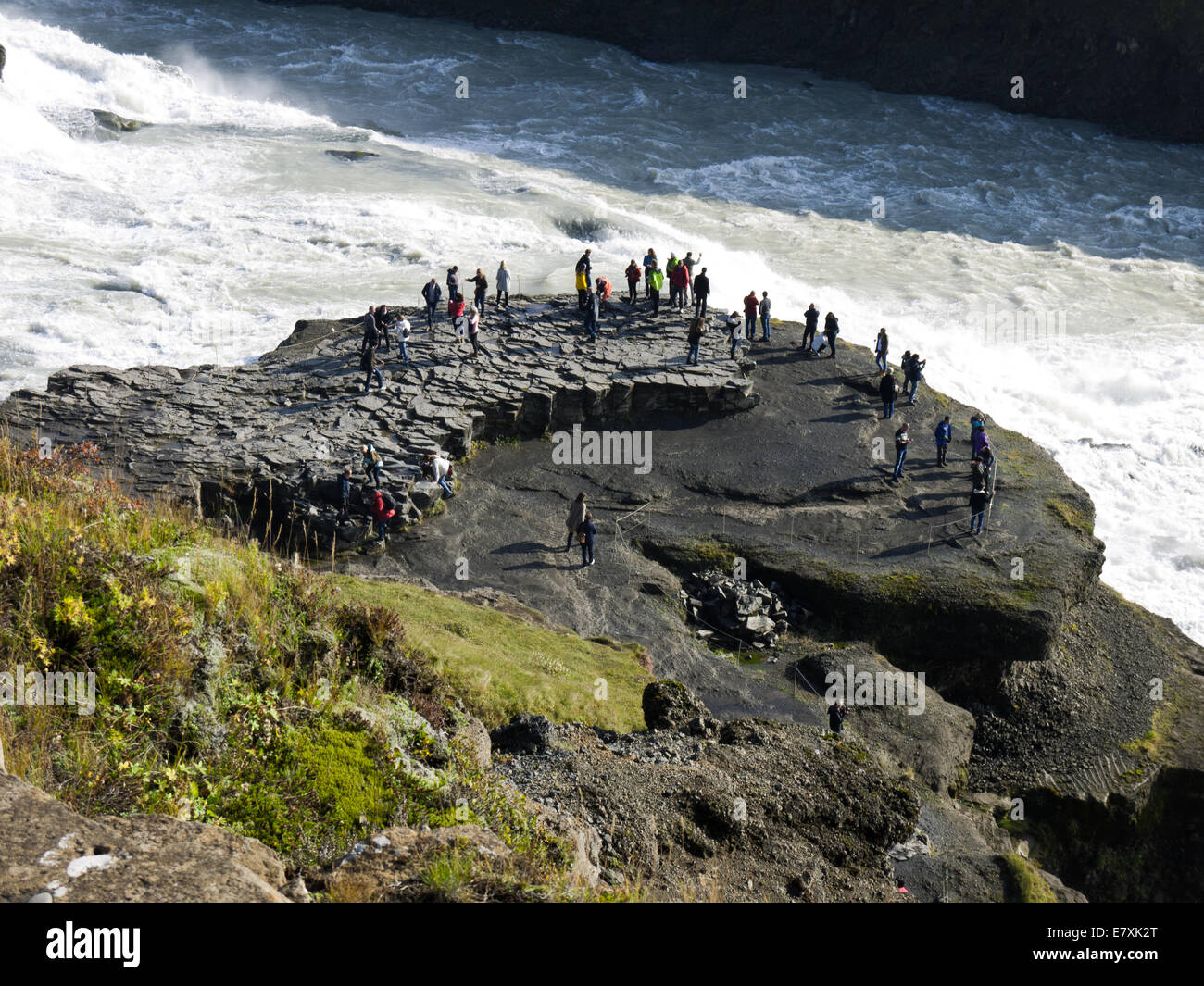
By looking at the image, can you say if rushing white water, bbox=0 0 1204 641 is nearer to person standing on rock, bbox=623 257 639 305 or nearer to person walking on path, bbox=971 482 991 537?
person standing on rock, bbox=623 257 639 305

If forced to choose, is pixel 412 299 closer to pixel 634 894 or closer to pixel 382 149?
pixel 382 149

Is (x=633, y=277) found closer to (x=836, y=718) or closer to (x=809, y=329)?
(x=809, y=329)

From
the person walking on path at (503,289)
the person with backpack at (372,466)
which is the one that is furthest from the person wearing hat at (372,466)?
the person walking on path at (503,289)

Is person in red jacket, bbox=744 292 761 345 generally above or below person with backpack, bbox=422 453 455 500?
above

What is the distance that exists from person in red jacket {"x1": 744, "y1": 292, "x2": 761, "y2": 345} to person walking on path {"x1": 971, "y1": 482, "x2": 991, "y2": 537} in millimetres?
8820

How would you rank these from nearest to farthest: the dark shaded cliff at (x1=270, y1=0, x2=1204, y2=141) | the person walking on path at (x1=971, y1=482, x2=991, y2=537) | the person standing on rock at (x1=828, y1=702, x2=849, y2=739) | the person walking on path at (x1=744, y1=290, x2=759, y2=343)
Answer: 1. the person standing on rock at (x1=828, y1=702, x2=849, y2=739)
2. the person walking on path at (x1=971, y1=482, x2=991, y2=537)
3. the person walking on path at (x1=744, y1=290, x2=759, y2=343)
4. the dark shaded cliff at (x1=270, y1=0, x2=1204, y2=141)

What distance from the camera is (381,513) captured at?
2164 cm

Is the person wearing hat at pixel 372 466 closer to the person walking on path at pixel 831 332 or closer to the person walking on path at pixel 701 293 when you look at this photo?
the person walking on path at pixel 701 293

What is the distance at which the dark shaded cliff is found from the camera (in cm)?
6291

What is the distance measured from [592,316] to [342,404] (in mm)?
7248

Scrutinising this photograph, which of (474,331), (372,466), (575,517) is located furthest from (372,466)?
(474,331)

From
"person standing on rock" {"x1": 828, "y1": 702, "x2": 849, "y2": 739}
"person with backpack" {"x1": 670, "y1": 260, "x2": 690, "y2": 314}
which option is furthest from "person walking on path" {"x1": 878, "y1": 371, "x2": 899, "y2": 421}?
"person standing on rock" {"x1": 828, "y1": 702, "x2": 849, "y2": 739}

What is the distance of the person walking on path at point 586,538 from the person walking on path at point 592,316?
25.5 feet
